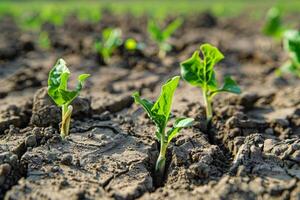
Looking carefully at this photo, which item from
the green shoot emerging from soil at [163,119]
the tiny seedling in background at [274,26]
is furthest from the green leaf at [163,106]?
the tiny seedling in background at [274,26]

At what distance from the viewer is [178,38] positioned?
6.60 m

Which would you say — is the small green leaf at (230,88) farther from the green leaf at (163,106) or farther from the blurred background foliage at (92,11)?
the blurred background foliage at (92,11)

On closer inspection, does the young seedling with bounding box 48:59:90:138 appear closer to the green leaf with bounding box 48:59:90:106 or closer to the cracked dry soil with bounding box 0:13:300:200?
the green leaf with bounding box 48:59:90:106

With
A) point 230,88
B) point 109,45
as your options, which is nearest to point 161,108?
point 230,88

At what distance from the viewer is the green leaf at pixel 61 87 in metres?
2.43

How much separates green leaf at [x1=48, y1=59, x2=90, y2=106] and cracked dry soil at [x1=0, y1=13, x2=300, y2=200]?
219 millimetres

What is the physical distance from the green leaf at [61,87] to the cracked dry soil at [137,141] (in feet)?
0.72

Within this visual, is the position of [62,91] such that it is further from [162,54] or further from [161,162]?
[162,54]

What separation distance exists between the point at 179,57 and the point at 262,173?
302cm

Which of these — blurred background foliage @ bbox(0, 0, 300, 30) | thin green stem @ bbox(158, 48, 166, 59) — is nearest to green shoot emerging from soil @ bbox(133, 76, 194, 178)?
thin green stem @ bbox(158, 48, 166, 59)

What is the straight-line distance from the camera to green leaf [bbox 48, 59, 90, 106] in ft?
7.97

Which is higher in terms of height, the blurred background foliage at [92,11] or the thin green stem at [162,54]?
the blurred background foliage at [92,11]

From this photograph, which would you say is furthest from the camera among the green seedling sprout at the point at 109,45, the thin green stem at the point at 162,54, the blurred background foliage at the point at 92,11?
the blurred background foliage at the point at 92,11

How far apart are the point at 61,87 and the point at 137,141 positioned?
55 centimetres
